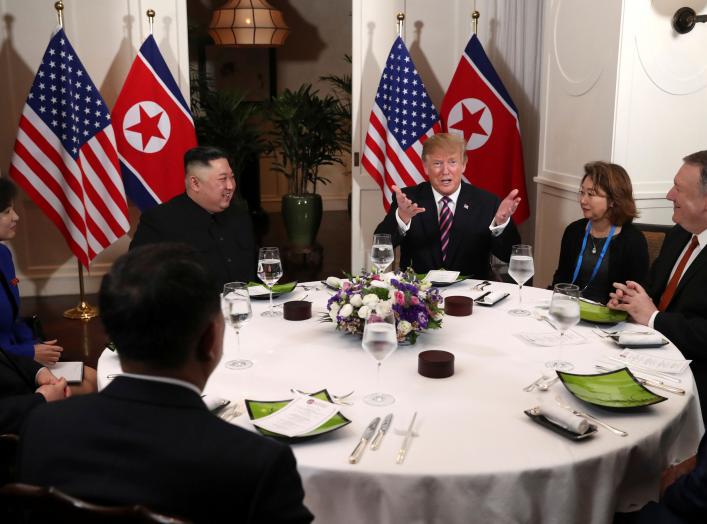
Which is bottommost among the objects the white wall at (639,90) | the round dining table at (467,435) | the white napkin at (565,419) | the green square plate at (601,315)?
the round dining table at (467,435)

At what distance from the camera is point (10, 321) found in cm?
254

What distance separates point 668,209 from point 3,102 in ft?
15.0

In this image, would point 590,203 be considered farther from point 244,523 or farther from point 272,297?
point 244,523

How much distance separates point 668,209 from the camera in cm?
371

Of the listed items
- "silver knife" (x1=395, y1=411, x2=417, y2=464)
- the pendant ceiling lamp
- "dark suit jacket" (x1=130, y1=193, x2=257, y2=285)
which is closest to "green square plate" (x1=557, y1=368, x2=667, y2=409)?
"silver knife" (x1=395, y1=411, x2=417, y2=464)

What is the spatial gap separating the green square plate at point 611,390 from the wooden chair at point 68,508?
106 cm

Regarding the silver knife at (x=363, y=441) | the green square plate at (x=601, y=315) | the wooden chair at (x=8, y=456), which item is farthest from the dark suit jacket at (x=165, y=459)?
the green square plate at (x=601, y=315)

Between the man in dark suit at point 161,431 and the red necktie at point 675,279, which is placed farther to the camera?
the red necktie at point 675,279

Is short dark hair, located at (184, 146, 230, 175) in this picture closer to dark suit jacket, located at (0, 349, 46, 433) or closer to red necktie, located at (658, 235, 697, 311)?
dark suit jacket, located at (0, 349, 46, 433)

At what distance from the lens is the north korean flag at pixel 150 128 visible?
482cm

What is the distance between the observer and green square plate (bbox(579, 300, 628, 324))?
2.26m

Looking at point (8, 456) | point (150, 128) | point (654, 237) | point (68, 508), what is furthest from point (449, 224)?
point (68, 508)

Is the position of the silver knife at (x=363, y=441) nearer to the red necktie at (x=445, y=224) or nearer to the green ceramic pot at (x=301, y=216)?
the red necktie at (x=445, y=224)

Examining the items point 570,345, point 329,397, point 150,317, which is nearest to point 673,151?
point 570,345
